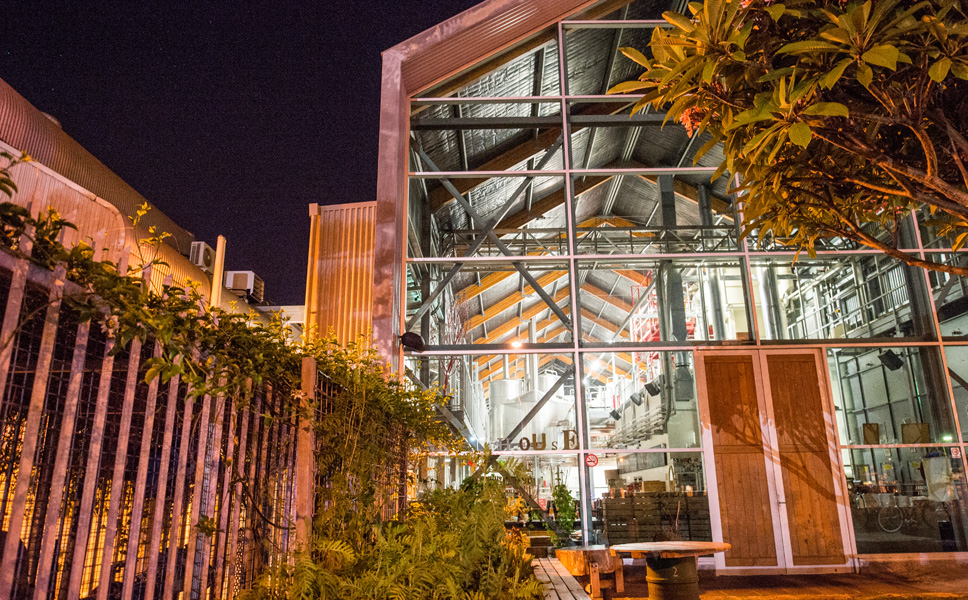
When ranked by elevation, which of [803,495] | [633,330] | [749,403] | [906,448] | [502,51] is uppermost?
[502,51]

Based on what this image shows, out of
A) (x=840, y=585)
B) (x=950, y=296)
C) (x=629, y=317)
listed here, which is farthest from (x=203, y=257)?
(x=950, y=296)

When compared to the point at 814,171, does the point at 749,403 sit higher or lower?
lower

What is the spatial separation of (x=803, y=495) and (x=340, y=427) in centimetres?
642

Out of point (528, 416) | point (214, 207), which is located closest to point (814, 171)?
point (528, 416)

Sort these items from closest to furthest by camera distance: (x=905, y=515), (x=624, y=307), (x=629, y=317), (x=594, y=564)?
(x=594, y=564) < (x=905, y=515) < (x=629, y=317) < (x=624, y=307)

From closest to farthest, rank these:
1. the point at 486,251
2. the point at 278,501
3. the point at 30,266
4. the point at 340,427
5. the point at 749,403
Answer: the point at 30,266, the point at 278,501, the point at 340,427, the point at 749,403, the point at 486,251

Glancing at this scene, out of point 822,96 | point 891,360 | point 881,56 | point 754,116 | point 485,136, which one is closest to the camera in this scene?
point 881,56

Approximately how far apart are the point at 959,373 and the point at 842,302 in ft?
5.26

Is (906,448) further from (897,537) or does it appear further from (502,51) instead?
(502,51)

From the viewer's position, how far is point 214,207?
14891 millimetres

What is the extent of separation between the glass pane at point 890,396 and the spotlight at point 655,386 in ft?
6.85

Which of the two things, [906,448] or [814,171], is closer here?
[814,171]

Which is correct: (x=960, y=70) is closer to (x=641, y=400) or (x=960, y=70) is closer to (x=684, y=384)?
(x=684, y=384)

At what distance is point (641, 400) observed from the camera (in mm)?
8695
